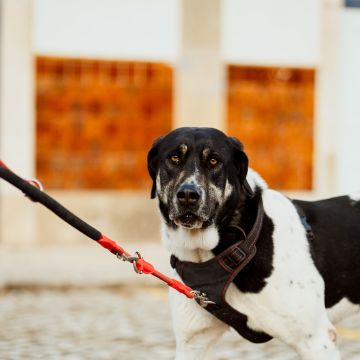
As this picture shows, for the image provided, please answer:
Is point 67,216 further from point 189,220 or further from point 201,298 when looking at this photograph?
point 201,298

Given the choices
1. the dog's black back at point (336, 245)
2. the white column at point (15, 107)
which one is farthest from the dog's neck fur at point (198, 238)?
the white column at point (15, 107)

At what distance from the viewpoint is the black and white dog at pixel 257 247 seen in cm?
413

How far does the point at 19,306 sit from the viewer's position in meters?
9.02

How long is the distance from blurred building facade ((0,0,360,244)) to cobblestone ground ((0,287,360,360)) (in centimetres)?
423

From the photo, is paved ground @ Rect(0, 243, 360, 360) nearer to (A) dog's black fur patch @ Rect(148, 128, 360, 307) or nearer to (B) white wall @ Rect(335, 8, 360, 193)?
(A) dog's black fur patch @ Rect(148, 128, 360, 307)

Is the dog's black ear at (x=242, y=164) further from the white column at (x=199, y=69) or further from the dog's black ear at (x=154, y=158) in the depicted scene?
the white column at (x=199, y=69)

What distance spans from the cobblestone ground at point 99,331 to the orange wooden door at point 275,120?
521cm

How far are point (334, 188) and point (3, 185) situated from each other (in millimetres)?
5397

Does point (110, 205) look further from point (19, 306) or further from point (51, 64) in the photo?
point (19, 306)

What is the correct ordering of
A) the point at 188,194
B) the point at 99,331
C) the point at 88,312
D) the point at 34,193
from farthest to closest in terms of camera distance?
the point at 88,312 → the point at 99,331 → the point at 188,194 → the point at 34,193

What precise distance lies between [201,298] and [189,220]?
0.39 m

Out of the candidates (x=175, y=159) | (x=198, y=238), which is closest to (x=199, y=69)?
(x=175, y=159)

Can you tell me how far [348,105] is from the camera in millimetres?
14773

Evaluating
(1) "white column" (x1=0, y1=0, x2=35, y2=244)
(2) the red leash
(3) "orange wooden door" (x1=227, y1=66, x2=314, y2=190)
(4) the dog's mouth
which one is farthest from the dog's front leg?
(3) "orange wooden door" (x1=227, y1=66, x2=314, y2=190)
